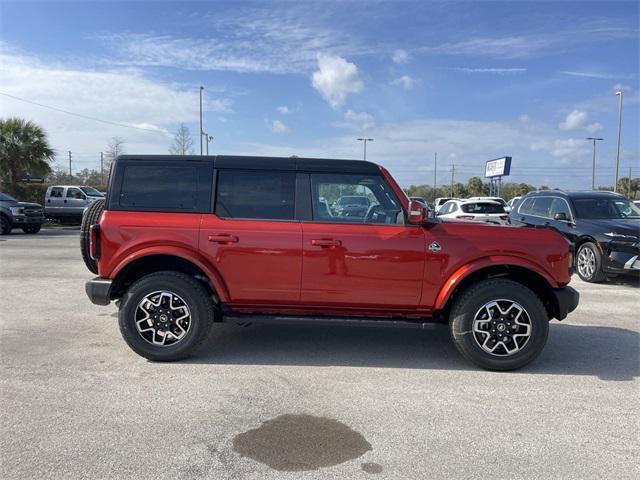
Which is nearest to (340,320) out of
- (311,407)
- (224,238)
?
(311,407)

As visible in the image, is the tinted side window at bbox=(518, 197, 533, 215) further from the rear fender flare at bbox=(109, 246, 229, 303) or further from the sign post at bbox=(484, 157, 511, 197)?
the sign post at bbox=(484, 157, 511, 197)

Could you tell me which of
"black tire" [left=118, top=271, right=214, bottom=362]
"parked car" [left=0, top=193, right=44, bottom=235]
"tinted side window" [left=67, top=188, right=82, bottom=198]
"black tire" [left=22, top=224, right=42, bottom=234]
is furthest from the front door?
"tinted side window" [left=67, top=188, right=82, bottom=198]

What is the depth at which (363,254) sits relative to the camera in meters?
4.49

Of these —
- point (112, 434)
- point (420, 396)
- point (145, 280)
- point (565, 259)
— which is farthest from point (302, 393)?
point (565, 259)

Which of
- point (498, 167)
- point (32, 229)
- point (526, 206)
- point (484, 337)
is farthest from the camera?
point (498, 167)

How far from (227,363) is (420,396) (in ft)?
6.02

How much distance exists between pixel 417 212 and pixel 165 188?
7.91ft

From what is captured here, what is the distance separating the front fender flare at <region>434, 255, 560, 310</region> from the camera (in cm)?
447

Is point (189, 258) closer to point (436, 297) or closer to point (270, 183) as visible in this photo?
point (270, 183)

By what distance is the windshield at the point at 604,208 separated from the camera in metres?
9.73

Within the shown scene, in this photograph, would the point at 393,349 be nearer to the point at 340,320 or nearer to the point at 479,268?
the point at 340,320

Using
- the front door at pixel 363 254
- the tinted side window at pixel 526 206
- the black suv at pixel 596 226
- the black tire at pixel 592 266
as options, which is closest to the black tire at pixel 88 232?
the front door at pixel 363 254

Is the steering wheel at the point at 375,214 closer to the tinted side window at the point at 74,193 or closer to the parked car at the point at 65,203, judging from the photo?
the parked car at the point at 65,203

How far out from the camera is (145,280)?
4.59 metres
